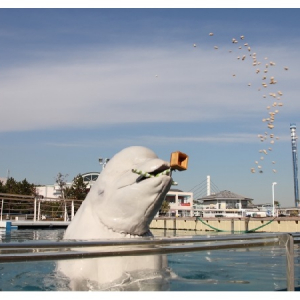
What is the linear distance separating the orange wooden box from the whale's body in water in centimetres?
63

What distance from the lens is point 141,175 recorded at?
212 inches

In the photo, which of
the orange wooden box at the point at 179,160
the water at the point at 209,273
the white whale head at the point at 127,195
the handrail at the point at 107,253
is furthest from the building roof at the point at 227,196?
the handrail at the point at 107,253

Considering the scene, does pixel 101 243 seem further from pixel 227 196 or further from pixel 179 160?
pixel 227 196

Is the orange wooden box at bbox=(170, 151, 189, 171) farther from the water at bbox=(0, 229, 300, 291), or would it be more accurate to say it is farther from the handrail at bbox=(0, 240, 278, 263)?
the handrail at bbox=(0, 240, 278, 263)

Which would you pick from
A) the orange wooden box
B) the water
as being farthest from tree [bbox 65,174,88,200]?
the orange wooden box

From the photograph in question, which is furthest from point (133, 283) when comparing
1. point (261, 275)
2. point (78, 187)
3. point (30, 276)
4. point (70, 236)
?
point (78, 187)

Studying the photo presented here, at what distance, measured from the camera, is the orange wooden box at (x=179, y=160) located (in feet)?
15.0

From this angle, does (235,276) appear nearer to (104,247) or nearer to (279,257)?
(279,257)

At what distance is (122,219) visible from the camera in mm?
5520

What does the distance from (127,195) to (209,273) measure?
1.19 metres

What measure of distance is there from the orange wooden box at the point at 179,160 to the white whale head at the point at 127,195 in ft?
2.04

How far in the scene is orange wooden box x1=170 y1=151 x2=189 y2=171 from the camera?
15.0 feet

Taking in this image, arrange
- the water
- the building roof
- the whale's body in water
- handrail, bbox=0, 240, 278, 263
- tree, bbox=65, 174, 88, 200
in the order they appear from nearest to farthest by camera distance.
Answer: handrail, bbox=0, 240, 278, 263, the water, the whale's body in water, tree, bbox=65, 174, 88, 200, the building roof

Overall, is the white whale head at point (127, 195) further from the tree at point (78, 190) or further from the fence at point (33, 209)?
the tree at point (78, 190)
